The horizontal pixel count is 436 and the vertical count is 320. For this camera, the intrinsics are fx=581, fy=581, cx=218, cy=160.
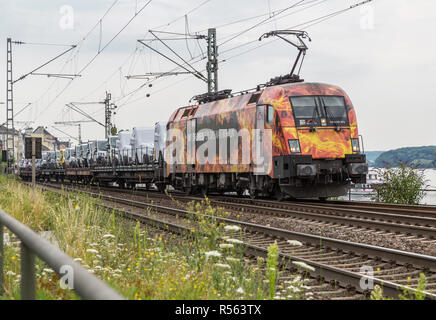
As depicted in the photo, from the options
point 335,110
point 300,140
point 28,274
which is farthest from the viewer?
point 335,110

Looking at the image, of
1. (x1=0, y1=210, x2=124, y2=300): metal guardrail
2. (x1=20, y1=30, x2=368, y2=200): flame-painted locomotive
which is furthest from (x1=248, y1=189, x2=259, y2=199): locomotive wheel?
(x1=0, y1=210, x2=124, y2=300): metal guardrail

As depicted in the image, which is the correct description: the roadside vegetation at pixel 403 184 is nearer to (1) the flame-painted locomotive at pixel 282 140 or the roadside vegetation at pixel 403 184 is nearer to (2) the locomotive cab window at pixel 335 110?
(1) the flame-painted locomotive at pixel 282 140

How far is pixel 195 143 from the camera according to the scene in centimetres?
2266

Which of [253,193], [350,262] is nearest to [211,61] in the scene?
[253,193]

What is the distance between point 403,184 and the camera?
19.3m

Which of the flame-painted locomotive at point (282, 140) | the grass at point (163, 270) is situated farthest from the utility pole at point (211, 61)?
the grass at point (163, 270)

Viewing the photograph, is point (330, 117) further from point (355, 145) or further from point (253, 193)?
point (253, 193)

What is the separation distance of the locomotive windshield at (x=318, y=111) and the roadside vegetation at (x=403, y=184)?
3155 mm

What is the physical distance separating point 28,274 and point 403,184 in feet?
58.0

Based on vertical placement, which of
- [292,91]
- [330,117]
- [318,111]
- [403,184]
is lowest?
[403,184]

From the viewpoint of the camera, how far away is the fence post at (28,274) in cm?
319
